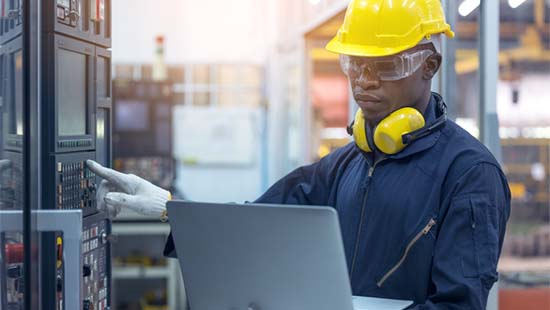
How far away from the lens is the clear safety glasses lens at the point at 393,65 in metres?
1.88

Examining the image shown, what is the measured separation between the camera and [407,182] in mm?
1851

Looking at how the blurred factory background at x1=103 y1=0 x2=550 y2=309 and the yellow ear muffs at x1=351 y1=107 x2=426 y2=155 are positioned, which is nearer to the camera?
the yellow ear muffs at x1=351 y1=107 x2=426 y2=155

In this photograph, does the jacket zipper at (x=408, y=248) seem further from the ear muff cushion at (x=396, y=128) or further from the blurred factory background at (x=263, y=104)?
the blurred factory background at (x=263, y=104)

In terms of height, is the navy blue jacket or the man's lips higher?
the man's lips

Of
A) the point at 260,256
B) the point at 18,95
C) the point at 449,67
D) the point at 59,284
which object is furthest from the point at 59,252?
the point at 449,67

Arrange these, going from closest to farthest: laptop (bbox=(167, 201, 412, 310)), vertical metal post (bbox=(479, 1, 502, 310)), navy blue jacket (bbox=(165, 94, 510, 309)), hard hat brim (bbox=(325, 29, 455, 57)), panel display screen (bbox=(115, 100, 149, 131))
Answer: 1. laptop (bbox=(167, 201, 412, 310))
2. navy blue jacket (bbox=(165, 94, 510, 309))
3. hard hat brim (bbox=(325, 29, 455, 57))
4. vertical metal post (bbox=(479, 1, 502, 310))
5. panel display screen (bbox=(115, 100, 149, 131))

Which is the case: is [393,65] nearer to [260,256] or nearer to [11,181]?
[260,256]

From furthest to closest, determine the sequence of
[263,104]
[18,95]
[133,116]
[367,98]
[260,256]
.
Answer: [263,104], [133,116], [367,98], [18,95], [260,256]

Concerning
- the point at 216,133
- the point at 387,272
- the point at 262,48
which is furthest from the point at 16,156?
the point at 262,48

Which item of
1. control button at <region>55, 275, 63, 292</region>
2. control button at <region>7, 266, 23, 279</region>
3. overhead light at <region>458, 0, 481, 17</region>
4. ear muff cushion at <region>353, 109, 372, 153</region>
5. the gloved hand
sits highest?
overhead light at <region>458, 0, 481, 17</region>

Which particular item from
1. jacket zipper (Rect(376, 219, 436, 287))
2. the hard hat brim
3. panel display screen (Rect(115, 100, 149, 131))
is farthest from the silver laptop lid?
panel display screen (Rect(115, 100, 149, 131))

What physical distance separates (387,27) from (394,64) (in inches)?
3.9

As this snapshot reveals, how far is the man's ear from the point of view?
192cm

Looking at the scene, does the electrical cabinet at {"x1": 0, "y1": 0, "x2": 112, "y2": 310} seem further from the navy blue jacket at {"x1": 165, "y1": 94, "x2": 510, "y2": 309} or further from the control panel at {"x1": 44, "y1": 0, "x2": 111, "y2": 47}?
the navy blue jacket at {"x1": 165, "y1": 94, "x2": 510, "y2": 309}
